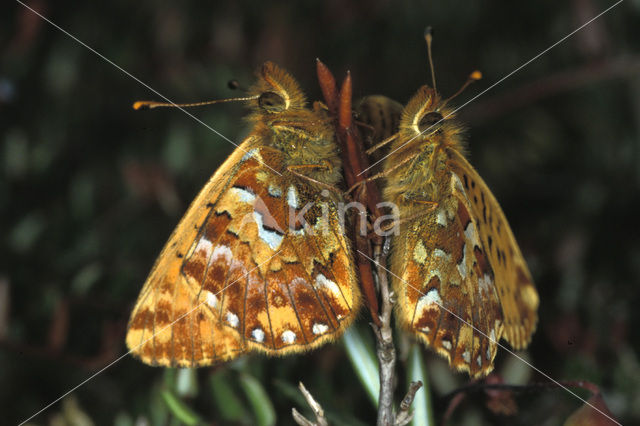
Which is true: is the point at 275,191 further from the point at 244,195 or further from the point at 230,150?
the point at 230,150

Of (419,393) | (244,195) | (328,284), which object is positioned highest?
(244,195)

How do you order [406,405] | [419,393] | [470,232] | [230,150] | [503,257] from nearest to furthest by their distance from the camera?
1. [406,405]
2. [419,393]
3. [470,232]
4. [503,257]
5. [230,150]

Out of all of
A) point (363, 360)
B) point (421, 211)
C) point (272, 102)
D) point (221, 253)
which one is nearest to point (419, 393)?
point (363, 360)

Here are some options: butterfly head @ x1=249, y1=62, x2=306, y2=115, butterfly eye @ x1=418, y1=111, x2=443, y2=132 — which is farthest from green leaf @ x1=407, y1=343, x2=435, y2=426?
butterfly head @ x1=249, y1=62, x2=306, y2=115

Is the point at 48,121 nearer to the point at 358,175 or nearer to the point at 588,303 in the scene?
the point at 358,175

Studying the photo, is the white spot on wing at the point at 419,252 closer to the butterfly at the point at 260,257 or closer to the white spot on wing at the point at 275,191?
the butterfly at the point at 260,257

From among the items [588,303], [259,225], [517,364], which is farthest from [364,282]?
[588,303]

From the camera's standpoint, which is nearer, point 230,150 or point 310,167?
point 310,167
